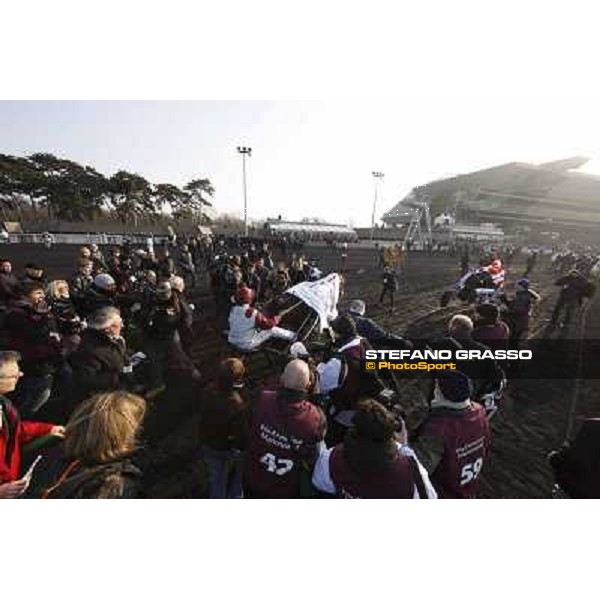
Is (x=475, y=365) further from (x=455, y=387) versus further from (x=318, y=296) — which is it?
(x=318, y=296)

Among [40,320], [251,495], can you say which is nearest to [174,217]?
[40,320]

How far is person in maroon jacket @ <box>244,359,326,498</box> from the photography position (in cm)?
276


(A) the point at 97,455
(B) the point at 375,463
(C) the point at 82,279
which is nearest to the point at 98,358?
(A) the point at 97,455

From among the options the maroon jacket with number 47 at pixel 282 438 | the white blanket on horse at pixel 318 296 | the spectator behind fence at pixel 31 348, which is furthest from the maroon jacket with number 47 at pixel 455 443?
the white blanket on horse at pixel 318 296

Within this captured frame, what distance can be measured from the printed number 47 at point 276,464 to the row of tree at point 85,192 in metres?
14.7

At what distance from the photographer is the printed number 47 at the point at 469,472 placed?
9.34 ft

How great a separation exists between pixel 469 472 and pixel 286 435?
4.26 feet

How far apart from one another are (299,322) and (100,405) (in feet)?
15.7

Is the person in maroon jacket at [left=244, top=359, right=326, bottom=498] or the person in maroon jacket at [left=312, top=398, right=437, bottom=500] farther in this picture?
the person in maroon jacket at [left=244, top=359, right=326, bottom=498]

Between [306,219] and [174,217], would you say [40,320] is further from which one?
[306,219]

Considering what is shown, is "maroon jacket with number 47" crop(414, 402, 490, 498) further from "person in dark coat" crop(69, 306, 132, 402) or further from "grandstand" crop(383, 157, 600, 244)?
"grandstand" crop(383, 157, 600, 244)

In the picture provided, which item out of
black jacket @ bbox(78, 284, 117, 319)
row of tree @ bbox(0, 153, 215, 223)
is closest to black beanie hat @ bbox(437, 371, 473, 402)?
black jacket @ bbox(78, 284, 117, 319)

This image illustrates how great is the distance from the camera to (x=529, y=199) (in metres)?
63.2

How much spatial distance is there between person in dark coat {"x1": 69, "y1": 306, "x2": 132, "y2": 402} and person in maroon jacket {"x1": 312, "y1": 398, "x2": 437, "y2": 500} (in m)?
2.49
